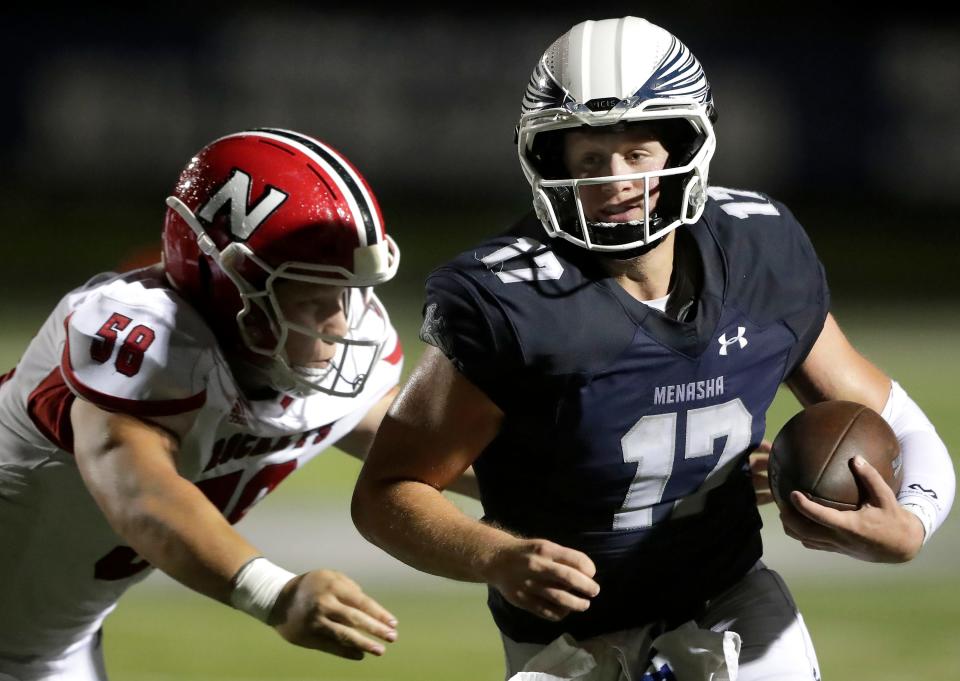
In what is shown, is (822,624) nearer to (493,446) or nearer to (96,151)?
(493,446)

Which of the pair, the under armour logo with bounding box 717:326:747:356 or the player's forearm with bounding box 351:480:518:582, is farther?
the under armour logo with bounding box 717:326:747:356

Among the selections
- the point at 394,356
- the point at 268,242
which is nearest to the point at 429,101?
the point at 394,356

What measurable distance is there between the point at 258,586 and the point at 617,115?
0.97 m

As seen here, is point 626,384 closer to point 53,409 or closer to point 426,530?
point 426,530

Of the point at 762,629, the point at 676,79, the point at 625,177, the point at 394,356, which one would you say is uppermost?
the point at 676,79

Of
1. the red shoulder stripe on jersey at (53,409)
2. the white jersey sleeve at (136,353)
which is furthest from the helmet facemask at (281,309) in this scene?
the red shoulder stripe on jersey at (53,409)

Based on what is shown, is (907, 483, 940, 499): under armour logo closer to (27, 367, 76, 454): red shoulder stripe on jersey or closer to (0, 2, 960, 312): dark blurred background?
(27, 367, 76, 454): red shoulder stripe on jersey

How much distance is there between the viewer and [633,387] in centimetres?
242

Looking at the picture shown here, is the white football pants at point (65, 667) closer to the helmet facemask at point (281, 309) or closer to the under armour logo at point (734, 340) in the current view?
the helmet facemask at point (281, 309)

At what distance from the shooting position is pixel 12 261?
8516mm

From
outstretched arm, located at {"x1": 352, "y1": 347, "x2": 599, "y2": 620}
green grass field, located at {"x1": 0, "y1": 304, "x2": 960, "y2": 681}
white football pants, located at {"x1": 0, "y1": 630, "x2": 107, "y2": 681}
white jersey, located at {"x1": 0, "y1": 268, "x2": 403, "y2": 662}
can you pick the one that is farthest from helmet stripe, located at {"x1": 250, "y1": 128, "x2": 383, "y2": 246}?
green grass field, located at {"x1": 0, "y1": 304, "x2": 960, "y2": 681}

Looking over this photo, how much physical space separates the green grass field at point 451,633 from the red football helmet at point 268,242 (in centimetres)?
133

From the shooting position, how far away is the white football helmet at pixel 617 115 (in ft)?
7.91

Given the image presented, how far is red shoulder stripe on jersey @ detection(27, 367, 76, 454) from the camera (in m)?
2.65
